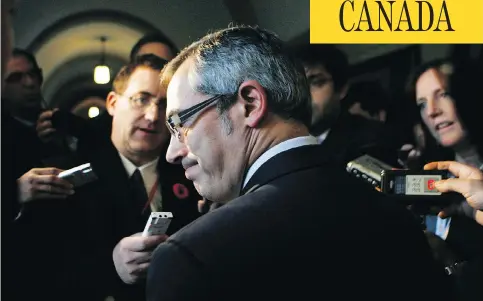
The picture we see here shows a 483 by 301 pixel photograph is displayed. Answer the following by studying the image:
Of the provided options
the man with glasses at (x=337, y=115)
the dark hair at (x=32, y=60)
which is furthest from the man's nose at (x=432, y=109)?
the dark hair at (x=32, y=60)

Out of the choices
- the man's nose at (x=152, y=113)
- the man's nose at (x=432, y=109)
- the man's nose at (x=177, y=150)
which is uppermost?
the man's nose at (x=152, y=113)

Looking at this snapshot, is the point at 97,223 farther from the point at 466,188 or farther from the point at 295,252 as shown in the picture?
the point at 295,252

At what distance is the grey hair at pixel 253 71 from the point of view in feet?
3.57

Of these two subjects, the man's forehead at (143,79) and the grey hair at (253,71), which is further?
the man's forehead at (143,79)

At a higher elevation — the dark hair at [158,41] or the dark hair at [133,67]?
the dark hair at [158,41]

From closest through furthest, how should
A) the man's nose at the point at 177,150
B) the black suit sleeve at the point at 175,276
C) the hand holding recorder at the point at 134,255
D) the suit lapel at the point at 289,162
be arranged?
the black suit sleeve at the point at 175,276
the suit lapel at the point at 289,162
the man's nose at the point at 177,150
the hand holding recorder at the point at 134,255

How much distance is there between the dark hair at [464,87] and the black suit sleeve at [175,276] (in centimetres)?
106

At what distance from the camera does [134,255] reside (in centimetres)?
168

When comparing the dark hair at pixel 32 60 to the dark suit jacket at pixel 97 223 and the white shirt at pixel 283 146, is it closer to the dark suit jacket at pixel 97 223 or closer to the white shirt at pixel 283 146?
the dark suit jacket at pixel 97 223

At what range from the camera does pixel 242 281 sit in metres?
0.87

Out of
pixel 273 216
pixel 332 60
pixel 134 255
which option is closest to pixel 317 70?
pixel 332 60

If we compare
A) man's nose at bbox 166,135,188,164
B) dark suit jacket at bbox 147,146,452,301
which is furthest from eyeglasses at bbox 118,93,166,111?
dark suit jacket at bbox 147,146,452,301

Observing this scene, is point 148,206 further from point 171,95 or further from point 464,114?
point 464,114

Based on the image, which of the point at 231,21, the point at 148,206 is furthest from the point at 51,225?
the point at 231,21
